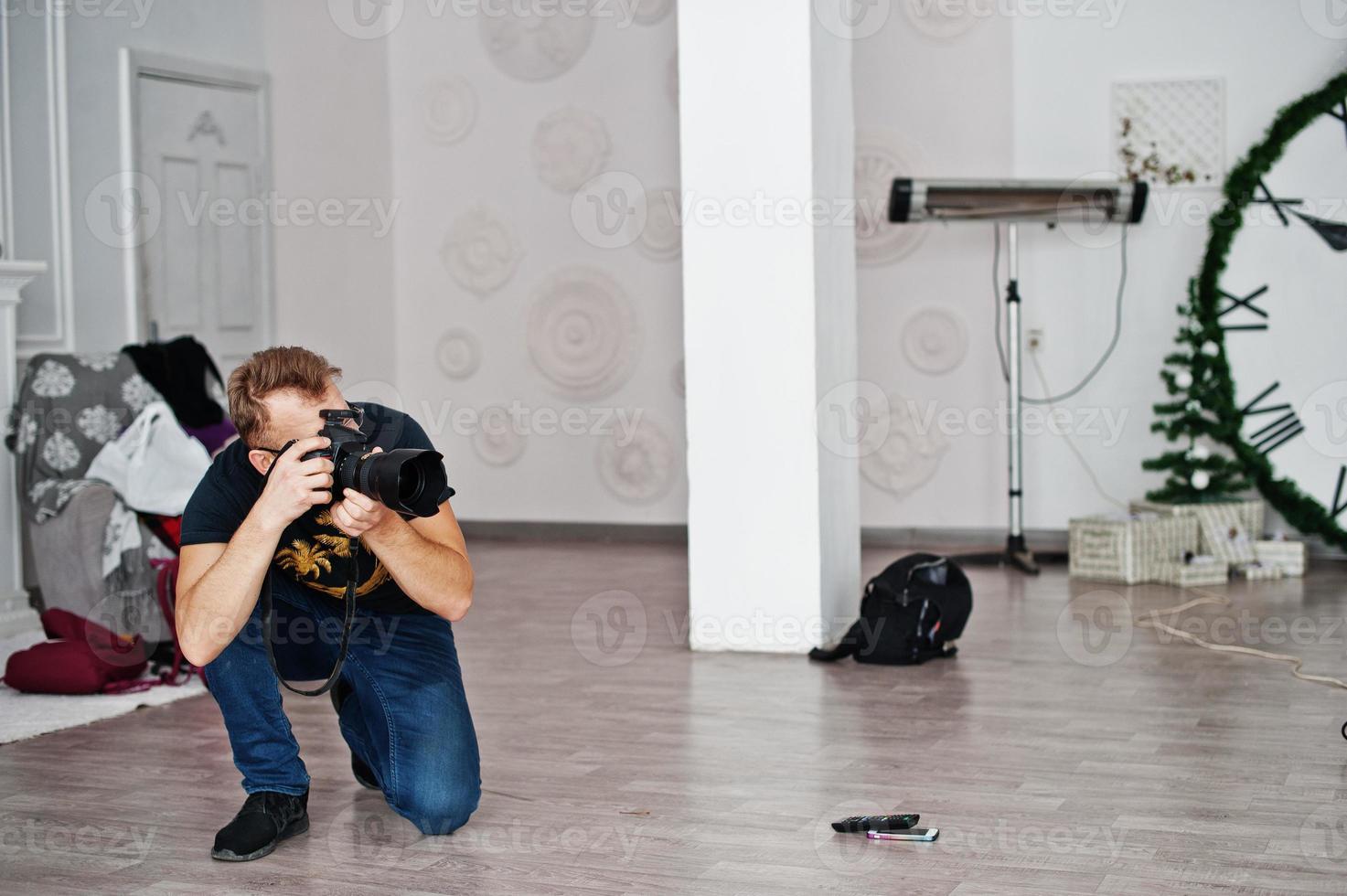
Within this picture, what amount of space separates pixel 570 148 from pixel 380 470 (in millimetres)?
4723

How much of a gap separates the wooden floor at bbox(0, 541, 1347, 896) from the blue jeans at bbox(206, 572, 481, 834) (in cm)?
10

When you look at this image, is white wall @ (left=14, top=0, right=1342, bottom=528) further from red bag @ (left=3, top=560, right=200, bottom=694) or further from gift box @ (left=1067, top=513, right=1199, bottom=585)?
red bag @ (left=3, top=560, right=200, bottom=694)

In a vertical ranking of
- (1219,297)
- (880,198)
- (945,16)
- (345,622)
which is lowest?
(345,622)

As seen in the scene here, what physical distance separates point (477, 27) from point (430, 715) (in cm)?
483

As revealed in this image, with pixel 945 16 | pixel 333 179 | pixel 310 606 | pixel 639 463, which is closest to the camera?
pixel 310 606

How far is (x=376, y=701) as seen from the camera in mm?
2324

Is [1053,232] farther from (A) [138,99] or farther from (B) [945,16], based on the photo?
(A) [138,99]

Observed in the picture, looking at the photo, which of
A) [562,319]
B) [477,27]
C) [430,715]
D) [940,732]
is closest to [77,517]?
[430,715]

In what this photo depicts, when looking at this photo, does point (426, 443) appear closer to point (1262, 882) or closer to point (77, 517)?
point (1262, 882)

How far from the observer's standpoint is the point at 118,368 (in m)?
4.29

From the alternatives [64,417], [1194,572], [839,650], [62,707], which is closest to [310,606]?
[62,707]

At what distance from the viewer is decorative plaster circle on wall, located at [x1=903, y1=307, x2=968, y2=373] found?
580cm

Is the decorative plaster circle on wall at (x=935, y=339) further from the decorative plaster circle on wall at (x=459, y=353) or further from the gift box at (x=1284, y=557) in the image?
the decorative plaster circle on wall at (x=459, y=353)

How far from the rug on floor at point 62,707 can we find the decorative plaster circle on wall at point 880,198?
11.1ft
